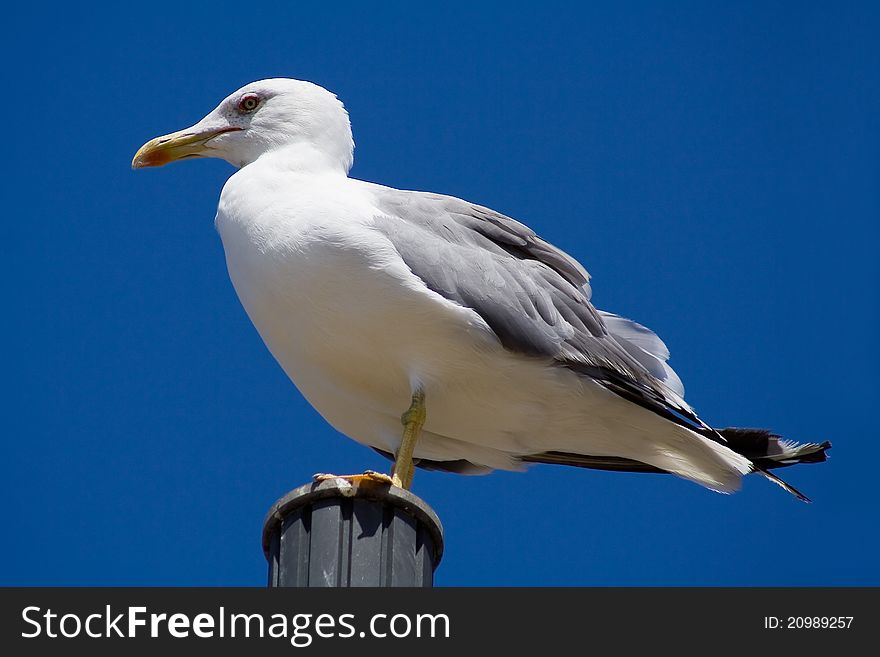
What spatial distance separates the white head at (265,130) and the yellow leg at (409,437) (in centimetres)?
194

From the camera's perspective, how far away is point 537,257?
37.2 ft

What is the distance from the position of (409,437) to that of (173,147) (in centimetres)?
295

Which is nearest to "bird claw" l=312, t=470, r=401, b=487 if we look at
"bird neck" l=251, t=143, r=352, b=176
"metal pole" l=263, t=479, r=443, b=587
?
"metal pole" l=263, t=479, r=443, b=587

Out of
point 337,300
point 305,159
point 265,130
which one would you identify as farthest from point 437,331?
point 265,130

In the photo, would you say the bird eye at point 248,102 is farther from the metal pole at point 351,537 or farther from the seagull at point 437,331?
the metal pole at point 351,537

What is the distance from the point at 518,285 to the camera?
10.8 metres

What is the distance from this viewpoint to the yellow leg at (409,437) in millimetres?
10445

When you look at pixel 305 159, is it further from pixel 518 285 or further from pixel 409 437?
pixel 409 437

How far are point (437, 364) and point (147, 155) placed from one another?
112 inches

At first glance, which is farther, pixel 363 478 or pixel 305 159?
pixel 305 159

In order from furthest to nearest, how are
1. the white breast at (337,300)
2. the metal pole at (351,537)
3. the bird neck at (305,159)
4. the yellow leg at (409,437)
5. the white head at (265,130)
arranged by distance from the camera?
1. the white head at (265,130)
2. the bird neck at (305,159)
3. the yellow leg at (409,437)
4. the white breast at (337,300)
5. the metal pole at (351,537)

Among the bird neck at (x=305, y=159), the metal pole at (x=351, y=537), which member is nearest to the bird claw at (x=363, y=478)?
the metal pole at (x=351, y=537)

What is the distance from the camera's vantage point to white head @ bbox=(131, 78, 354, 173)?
38.7 ft

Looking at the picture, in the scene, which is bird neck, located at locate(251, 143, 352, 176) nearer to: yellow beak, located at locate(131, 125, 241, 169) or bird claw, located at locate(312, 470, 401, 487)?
yellow beak, located at locate(131, 125, 241, 169)
